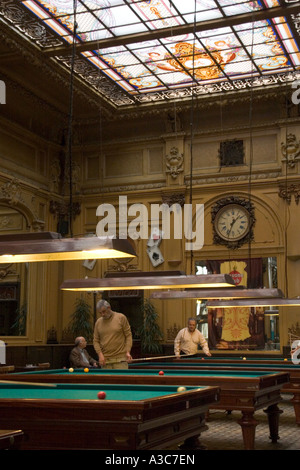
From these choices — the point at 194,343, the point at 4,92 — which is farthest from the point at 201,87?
the point at 194,343

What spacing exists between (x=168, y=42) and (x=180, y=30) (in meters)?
0.64

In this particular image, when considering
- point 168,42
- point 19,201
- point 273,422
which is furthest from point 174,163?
point 273,422

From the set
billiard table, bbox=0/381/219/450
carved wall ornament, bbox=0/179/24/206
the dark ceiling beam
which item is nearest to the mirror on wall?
carved wall ornament, bbox=0/179/24/206

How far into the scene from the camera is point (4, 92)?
13.0 meters

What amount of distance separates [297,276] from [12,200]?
249 inches

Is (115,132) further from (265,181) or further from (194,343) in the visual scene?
(194,343)

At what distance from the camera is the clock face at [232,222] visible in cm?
1395

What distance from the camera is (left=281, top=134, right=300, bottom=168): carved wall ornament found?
13.7m

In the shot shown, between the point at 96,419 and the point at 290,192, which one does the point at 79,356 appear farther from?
the point at 290,192

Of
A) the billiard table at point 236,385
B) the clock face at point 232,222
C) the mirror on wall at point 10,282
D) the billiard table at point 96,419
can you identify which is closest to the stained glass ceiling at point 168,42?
the clock face at point 232,222

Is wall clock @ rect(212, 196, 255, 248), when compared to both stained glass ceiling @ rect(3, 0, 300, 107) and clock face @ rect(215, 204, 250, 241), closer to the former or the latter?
clock face @ rect(215, 204, 250, 241)

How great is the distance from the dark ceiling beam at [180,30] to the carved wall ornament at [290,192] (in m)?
3.97

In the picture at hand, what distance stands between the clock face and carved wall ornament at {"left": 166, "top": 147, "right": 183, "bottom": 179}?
1.41 meters

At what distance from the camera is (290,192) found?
537 inches
